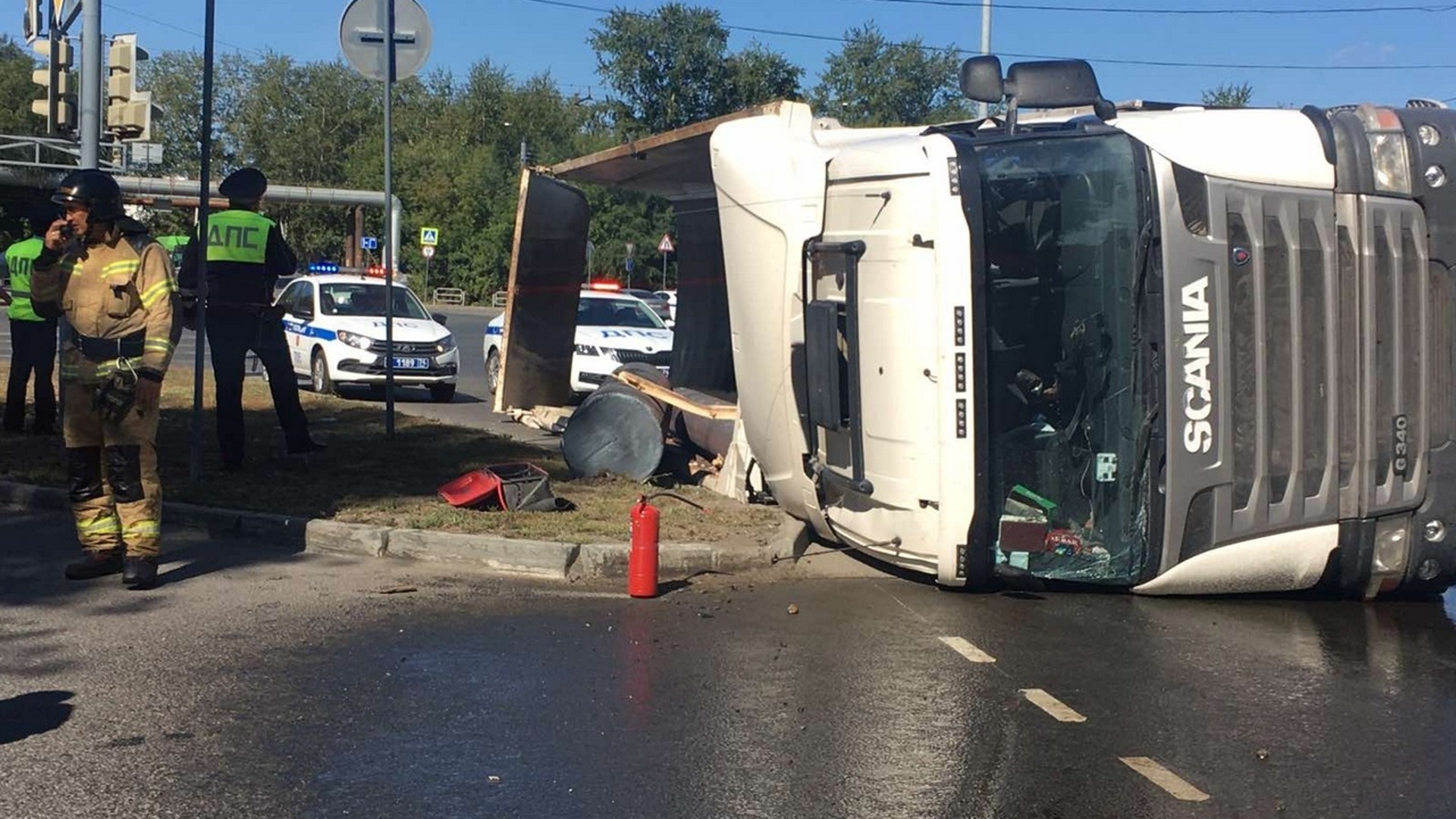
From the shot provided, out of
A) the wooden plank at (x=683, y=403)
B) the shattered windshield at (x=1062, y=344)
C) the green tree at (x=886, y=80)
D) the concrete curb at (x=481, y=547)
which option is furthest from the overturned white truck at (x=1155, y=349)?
the green tree at (x=886, y=80)

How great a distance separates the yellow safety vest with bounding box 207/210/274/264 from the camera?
379 inches

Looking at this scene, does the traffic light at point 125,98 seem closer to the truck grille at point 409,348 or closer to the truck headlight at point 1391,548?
the truck grille at point 409,348

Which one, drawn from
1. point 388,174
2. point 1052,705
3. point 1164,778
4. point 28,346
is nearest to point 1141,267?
point 1052,705

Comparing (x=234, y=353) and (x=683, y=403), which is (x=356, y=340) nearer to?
(x=234, y=353)

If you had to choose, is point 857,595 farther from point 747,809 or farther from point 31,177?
point 31,177

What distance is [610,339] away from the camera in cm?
1642

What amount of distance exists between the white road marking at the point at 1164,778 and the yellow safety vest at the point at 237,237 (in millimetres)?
6950

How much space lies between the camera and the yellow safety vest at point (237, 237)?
962 centimetres

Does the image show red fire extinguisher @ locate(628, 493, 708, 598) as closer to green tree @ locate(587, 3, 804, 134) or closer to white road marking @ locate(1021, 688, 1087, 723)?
white road marking @ locate(1021, 688, 1087, 723)

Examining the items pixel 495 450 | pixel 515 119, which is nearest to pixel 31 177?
pixel 515 119

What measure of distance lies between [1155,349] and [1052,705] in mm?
1962

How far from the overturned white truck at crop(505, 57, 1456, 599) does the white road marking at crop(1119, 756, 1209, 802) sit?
201cm

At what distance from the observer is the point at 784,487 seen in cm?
805

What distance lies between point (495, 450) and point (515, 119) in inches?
2784
